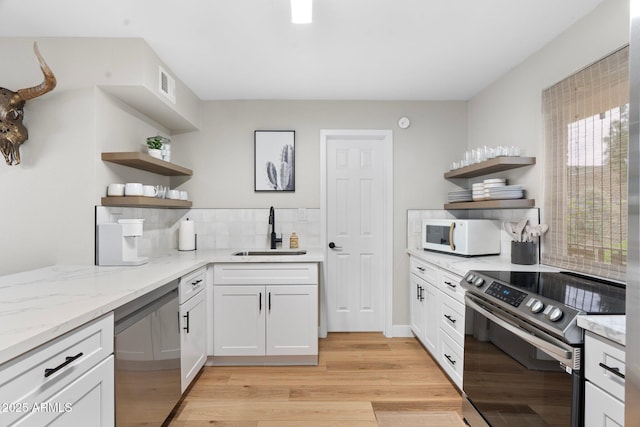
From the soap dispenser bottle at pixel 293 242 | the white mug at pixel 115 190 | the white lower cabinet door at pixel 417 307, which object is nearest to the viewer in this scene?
the white mug at pixel 115 190

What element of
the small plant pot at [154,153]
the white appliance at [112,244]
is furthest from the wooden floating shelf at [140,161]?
the white appliance at [112,244]

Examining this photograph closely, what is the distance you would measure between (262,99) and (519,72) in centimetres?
233

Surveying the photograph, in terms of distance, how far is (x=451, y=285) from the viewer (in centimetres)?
239

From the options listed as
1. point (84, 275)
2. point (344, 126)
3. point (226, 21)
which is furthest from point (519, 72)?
point (84, 275)

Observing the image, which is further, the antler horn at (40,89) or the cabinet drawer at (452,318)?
the cabinet drawer at (452,318)

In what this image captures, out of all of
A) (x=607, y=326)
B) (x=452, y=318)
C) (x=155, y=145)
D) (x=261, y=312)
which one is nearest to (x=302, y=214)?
(x=261, y=312)

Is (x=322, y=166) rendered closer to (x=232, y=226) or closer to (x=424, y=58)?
(x=232, y=226)

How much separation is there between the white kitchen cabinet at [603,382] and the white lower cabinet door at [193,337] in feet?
7.02

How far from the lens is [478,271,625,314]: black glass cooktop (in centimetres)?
130

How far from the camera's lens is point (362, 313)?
140 inches

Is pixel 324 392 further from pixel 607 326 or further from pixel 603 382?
pixel 607 326

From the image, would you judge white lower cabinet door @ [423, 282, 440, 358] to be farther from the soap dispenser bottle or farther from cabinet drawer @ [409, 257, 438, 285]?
the soap dispenser bottle

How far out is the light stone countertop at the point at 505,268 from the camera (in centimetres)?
109

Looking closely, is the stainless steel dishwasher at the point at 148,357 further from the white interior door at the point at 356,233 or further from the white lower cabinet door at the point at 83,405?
the white interior door at the point at 356,233
